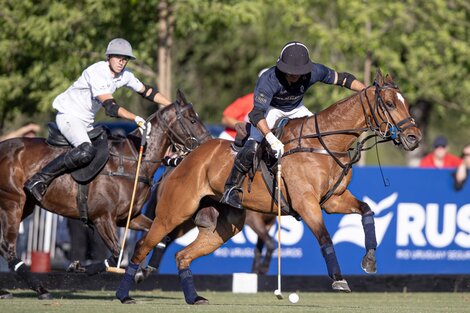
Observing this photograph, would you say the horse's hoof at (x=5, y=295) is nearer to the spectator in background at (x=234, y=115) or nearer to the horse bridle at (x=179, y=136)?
the horse bridle at (x=179, y=136)

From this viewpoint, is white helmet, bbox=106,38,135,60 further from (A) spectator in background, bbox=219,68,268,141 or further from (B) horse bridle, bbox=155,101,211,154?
(A) spectator in background, bbox=219,68,268,141

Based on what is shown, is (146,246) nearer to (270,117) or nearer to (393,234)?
(270,117)

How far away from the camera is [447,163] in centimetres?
1617

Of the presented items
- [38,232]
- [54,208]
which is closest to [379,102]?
[54,208]

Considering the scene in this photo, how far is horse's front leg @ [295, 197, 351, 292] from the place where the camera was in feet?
30.9

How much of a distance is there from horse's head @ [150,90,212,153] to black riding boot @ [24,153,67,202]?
108 cm

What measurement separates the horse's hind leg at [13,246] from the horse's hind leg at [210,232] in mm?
1445

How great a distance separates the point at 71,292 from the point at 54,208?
123 centimetres

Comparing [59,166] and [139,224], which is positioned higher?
[59,166]

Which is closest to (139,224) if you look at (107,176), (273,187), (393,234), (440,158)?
(107,176)

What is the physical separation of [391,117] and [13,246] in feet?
13.6

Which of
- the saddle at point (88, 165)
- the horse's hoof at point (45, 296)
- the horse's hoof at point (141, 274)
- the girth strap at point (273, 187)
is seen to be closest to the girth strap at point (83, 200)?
the saddle at point (88, 165)

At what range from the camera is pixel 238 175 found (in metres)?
10.5

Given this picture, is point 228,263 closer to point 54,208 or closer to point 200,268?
point 200,268
